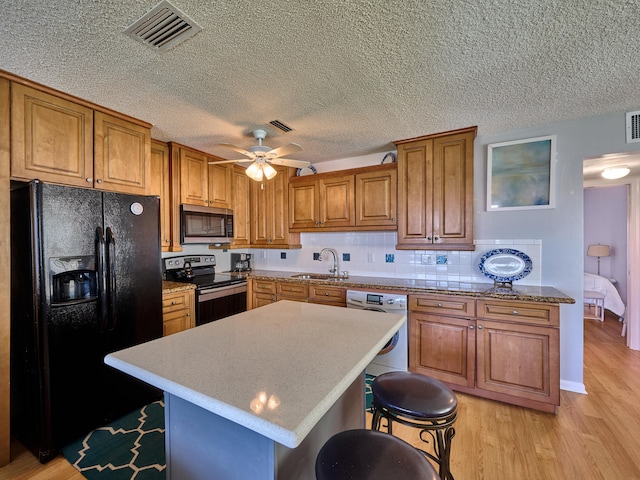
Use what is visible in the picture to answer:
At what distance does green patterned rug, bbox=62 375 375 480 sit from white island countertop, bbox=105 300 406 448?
3.31 ft

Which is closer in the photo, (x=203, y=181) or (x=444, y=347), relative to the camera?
(x=444, y=347)

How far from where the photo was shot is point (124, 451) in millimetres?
1745

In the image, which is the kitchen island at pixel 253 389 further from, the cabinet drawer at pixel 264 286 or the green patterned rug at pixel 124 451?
the cabinet drawer at pixel 264 286

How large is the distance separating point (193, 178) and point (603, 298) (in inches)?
234

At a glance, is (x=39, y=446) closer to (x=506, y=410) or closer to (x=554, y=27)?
(x=506, y=410)

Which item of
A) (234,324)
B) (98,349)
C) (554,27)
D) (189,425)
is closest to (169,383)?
(189,425)

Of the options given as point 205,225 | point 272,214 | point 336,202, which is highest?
point 336,202

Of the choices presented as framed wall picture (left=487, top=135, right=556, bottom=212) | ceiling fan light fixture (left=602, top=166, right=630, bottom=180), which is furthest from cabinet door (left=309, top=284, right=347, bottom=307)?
ceiling fan light fixture (left=602, top=166, right=630, bottom=180)

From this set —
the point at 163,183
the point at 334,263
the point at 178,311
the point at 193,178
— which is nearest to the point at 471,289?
the point at 334,263

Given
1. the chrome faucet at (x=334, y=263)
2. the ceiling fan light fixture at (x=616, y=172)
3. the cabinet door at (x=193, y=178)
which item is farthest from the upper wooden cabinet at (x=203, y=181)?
the ceiling fan light fixture at (x=616, y=172)

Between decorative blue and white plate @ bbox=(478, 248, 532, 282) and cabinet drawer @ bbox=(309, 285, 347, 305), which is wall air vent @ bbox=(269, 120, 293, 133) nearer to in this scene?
cabinet drawer @ bbox=(309, 285, 347, 305)

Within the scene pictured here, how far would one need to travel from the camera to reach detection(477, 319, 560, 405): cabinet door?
2.06 metres

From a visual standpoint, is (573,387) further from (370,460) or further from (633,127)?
(370,460)

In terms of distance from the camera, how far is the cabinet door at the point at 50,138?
1684 millimetres
